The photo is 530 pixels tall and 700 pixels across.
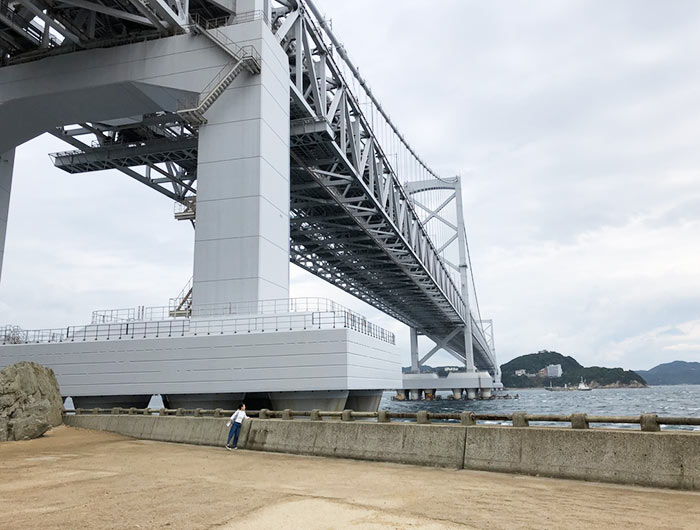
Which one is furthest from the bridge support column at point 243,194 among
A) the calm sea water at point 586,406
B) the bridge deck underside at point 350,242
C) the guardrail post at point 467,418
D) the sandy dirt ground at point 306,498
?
the calm sea water at point 586,406

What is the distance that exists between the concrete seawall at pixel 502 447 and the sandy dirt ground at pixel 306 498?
1.16ft

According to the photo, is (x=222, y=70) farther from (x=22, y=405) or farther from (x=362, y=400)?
(x=362, y=400)

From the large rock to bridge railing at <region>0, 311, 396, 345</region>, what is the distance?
5.40 metres

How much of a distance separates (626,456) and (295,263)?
57.9 meters

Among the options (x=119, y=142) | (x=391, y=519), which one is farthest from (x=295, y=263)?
(x=391, y=519)

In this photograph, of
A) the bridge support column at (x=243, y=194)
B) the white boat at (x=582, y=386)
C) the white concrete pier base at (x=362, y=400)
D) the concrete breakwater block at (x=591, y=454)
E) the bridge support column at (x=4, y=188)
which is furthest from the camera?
the white boat at (x=582, y=386)

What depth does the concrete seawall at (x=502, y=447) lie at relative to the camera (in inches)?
350

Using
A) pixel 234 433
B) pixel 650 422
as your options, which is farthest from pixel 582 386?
pixel 650 422

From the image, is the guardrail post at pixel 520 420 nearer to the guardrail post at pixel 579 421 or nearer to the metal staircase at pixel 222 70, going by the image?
the guardrail post at pixel 579 421

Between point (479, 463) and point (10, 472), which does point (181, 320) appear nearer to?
point (10, 472)

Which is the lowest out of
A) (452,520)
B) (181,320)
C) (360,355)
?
(452,520)

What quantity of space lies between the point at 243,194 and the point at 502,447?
1757 cm

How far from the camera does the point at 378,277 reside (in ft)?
245

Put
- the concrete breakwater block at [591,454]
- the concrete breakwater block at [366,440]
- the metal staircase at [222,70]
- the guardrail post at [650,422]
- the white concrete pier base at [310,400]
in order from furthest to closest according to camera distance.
→ 1. the metal staircase at [222,70]
2. the white concrete pier base at [310,400]
3. the concrete breakwater block at [366,440]
4. the guardrail post at [650,422]
5. the concrete breakwater block at [591,454]
